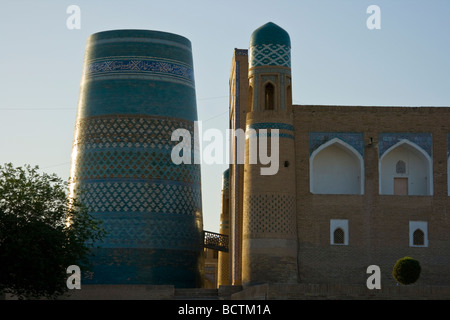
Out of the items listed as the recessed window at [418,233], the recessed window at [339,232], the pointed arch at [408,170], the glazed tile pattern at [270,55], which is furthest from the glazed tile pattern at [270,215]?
the glazed tile pattern at [270,55]

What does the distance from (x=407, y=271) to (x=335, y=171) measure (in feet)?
9.72

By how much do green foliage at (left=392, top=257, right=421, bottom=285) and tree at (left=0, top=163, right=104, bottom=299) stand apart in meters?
4.79

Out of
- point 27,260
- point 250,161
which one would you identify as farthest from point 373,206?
point 27,260

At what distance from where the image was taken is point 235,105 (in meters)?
19.4

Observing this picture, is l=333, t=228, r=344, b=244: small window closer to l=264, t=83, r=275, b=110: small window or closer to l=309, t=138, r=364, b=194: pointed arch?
l=309, t=138, r=364, b=194: pointed arch

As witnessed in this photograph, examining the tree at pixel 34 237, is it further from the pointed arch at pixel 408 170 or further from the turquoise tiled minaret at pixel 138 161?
the pointed arch at pixel 408 170

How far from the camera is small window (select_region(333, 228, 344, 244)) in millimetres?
17641

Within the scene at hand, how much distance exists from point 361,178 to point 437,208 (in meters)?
1.37

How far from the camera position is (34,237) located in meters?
14.0

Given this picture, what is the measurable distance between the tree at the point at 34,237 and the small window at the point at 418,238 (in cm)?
598

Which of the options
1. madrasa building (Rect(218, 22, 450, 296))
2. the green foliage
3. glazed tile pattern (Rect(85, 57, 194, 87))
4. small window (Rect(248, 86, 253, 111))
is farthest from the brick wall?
glazed tile pattern (Rect(85, 57, 194, 87))

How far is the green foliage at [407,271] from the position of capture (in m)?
15.8
